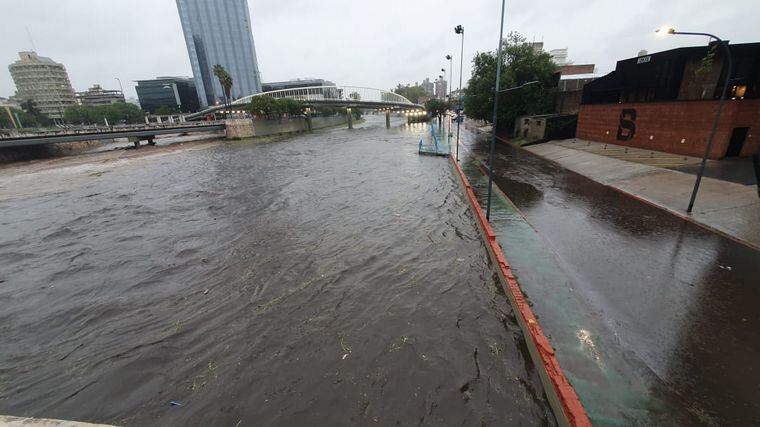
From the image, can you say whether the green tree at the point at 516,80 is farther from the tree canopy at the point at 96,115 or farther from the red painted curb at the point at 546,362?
the tree canopy at the point at 96,115

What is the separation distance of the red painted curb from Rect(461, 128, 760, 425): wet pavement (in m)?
0.52

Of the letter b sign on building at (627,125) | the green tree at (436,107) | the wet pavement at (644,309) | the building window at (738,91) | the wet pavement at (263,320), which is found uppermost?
the green tree at (436,107)

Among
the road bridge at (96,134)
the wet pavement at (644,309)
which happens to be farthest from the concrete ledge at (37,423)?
the road bridge at (96,134)

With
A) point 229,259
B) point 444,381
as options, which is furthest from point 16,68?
point 444,381

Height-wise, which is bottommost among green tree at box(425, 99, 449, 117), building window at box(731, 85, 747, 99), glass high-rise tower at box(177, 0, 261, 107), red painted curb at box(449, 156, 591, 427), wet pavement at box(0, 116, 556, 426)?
wet pavement at box(0, 116, 556, 426)

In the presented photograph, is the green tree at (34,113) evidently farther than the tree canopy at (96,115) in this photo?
Yes

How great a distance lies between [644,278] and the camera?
9602 millimetres

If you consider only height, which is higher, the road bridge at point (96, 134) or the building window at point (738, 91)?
the building window at point (738, 91)

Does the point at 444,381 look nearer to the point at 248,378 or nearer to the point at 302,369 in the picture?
the point at 302,369

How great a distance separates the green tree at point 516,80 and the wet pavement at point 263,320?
3094 cm

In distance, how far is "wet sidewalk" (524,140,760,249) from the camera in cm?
1279

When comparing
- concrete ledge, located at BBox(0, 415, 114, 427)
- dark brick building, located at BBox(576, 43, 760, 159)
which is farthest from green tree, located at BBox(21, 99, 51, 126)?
dark brick building, located at BBox(576, 43, 760, 159)

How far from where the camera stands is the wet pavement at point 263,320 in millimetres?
6207

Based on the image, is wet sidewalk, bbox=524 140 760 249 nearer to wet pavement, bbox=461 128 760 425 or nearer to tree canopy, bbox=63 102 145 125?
wet pavement, bbox=461 128 760 425
